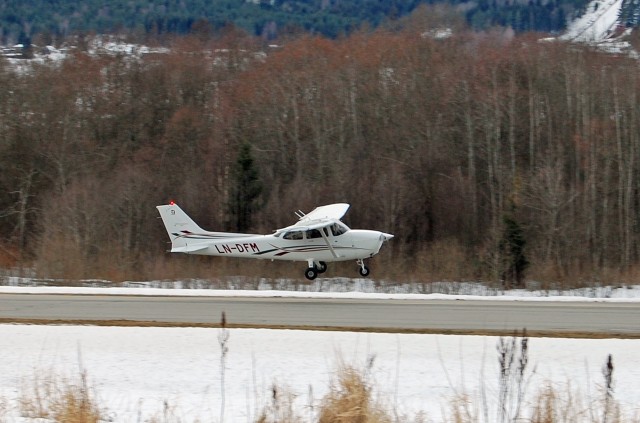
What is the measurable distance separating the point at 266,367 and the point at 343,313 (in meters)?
7.46

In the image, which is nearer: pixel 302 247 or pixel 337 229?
pixel 337 229

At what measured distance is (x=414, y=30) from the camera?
70625mm

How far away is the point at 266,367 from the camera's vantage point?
47.0 ft

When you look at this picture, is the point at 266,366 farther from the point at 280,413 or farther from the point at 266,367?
the point at 280,413

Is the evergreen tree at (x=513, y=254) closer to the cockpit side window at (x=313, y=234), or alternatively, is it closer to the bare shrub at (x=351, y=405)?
the cockpit side window at (x=313, y=234)

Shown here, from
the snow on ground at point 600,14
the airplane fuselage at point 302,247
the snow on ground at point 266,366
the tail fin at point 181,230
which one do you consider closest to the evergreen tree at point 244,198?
the tail fin at point 181,230

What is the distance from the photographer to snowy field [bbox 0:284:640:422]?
1195cm

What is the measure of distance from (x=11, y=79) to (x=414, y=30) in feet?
95.9

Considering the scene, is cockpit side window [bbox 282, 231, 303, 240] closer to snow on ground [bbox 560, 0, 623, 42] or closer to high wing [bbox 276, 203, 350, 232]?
high wing [bbox 276, 203, 350, 232]

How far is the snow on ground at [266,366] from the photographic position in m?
12.1

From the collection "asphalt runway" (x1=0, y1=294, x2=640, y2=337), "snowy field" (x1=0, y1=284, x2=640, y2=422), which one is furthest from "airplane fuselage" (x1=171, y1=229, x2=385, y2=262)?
"snowy field" (x1=0, y1=284, x2=640, y2=422)

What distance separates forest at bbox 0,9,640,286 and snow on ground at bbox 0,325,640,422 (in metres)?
22.8

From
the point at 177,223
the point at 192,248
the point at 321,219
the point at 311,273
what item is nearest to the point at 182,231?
the point at 177,223

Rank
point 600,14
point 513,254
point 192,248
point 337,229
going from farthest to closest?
point 600,14
point 513,254
point 192,248
point 337,229
